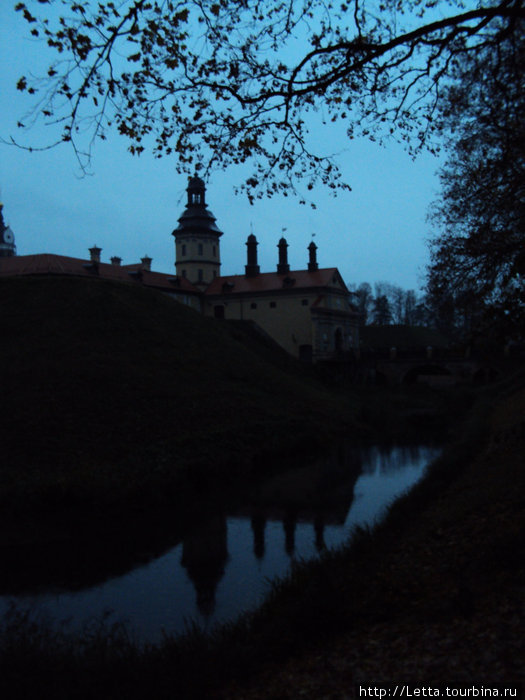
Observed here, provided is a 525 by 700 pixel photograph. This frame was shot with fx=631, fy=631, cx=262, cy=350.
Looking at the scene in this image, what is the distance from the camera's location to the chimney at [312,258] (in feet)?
220

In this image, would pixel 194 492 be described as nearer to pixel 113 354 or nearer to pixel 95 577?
pixel 95 577

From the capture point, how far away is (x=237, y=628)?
8.05 meters

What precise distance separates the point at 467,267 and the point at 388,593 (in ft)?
33.3

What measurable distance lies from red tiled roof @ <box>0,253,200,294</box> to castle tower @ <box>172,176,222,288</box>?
3.64 metres

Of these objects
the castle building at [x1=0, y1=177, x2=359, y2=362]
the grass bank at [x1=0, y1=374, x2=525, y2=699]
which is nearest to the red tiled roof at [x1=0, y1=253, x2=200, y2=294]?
the castle building at [x1=0, y1=177, x2=359, y2=362]

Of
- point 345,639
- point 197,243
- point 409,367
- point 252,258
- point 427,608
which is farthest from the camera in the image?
point 197,243

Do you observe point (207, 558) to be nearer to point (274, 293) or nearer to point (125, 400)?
point (125, 400)

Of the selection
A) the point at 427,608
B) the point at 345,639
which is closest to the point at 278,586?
the point at 345,639

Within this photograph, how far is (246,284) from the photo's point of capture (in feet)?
226

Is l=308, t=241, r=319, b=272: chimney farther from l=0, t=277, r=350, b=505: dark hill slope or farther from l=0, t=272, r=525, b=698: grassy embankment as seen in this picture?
l=0, t=272, r=525, b=698: grassy embankment

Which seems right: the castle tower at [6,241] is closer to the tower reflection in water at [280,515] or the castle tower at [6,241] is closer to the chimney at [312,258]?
the chimney at [312,258]

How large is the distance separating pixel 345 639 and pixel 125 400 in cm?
1846

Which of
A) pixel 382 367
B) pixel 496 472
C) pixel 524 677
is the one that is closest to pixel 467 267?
pixel 496 472

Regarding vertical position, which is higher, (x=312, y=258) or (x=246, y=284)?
(x=312, y=258)
